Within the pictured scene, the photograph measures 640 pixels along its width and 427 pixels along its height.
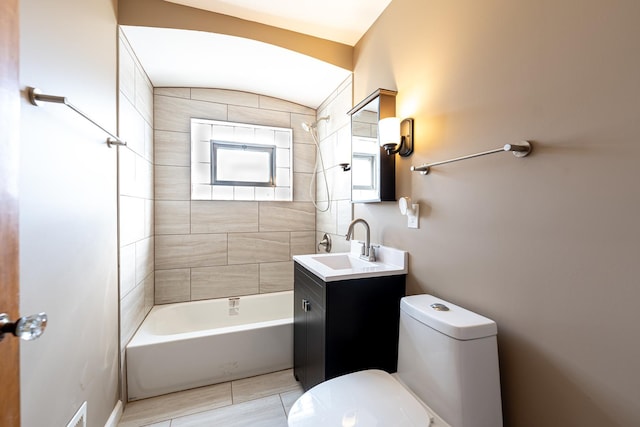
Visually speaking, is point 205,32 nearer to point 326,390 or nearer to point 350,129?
point 350,129

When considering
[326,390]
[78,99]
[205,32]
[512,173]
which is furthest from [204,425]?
[205,32]

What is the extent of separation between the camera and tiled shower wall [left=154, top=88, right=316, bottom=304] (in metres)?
2.40

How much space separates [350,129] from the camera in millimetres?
2090

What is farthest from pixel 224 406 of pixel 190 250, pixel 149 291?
pixel 190 250

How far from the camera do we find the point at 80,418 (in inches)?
44.9

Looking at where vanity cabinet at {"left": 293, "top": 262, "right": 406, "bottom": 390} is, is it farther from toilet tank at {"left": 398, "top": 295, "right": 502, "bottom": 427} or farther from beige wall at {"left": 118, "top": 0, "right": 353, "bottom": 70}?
beige wall at {"left": 118, "top": 0, "right": 353, "bottom": 70}

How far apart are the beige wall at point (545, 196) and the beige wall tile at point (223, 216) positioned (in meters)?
1.82

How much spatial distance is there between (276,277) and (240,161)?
123 cm

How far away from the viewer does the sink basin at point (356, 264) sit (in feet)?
4.54

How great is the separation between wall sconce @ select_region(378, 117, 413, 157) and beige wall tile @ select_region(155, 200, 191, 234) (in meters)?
1.89

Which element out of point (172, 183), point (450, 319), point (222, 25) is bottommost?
point (450, 319)

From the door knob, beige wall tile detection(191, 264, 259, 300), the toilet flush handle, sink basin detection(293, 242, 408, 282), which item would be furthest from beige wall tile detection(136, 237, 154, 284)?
the toilet flush handle

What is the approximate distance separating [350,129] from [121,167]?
157 cm

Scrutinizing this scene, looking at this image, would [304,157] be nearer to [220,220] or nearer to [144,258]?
[220,220]
